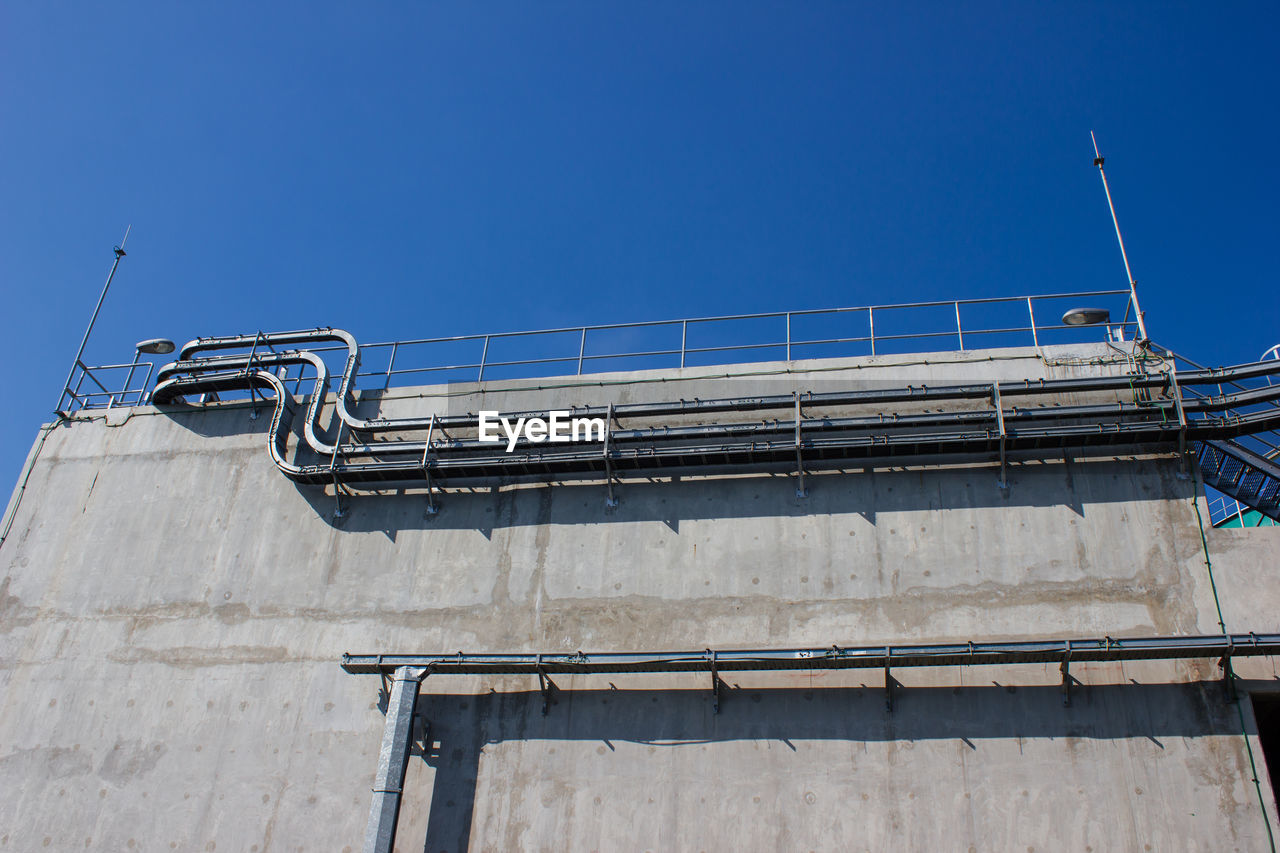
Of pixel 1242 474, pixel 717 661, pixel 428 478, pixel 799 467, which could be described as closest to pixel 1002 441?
pixel 799 467

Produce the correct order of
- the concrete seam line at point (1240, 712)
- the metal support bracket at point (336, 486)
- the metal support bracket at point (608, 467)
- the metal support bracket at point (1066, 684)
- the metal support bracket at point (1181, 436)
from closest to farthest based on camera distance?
the concrete seam line at point (1240, 712)
the metal support bracket at point (1066, 684)
the metal support bracket at point (1181, 436)
the metal support bracket at point (608, 467)
the metal support bracket at point (336, 486)

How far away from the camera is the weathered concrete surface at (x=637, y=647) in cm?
1385

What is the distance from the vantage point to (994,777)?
13.8 metres

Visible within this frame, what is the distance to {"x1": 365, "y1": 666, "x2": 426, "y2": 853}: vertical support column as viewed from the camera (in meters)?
14.1

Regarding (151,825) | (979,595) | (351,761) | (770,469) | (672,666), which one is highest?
(770,469)

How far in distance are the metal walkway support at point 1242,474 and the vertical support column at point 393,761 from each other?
12944 mm

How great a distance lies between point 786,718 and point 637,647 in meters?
2.66

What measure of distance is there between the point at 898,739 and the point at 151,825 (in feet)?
39.3

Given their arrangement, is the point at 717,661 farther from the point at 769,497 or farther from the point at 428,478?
the point at 428,478

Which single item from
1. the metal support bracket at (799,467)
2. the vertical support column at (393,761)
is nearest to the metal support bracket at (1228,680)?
the metal support bracket at (799,467)

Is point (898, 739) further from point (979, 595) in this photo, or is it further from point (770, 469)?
point (770, 469)

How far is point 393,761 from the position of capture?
1459 cm

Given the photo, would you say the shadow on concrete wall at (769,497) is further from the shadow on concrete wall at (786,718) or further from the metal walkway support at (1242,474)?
the shadow on concrete wall at (786,718)

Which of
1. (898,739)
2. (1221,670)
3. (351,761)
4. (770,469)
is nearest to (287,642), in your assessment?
(351,761)
